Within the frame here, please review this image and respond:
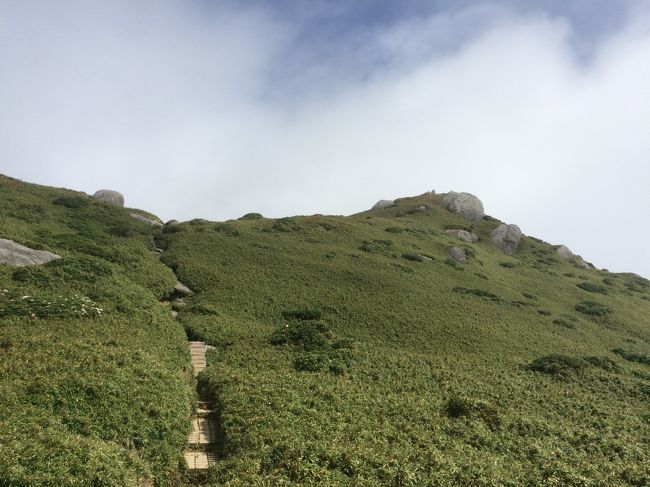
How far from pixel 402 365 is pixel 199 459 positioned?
14.4 meters

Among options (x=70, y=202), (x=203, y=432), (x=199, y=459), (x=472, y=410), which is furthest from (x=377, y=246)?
(x=199, y=459)

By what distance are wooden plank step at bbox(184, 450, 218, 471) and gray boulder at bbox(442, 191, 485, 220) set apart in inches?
3747

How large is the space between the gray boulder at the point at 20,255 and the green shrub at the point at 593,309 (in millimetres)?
53698

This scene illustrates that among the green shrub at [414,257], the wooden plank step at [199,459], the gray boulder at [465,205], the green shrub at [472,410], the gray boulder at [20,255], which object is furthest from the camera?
the gray boulder at [465,205]

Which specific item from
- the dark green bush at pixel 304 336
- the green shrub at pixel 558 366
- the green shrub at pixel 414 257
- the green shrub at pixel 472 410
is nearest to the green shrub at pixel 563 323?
the green shrub at pixel 558 366

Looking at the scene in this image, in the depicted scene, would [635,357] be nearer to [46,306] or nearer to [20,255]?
[46,306]

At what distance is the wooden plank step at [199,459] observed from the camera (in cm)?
1625

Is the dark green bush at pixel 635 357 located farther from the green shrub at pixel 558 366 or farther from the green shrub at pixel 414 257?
the green shrub at pixel 414 257

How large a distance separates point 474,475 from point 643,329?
1838 inches

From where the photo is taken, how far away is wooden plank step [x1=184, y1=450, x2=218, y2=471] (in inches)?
640

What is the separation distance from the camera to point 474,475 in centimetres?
1534

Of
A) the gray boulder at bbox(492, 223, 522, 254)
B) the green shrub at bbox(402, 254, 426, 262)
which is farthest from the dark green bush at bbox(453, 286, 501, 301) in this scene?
the gray boulder at bbox(492, 223, 522, 254)

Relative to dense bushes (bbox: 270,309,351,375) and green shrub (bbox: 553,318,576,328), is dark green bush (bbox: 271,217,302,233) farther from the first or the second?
green shrub (bbox: 553,318,576,328)

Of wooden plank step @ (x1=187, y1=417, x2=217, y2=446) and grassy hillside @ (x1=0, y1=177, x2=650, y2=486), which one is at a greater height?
grassy hillside @ (x1=0, y1=177, x2=650, y2=486)
